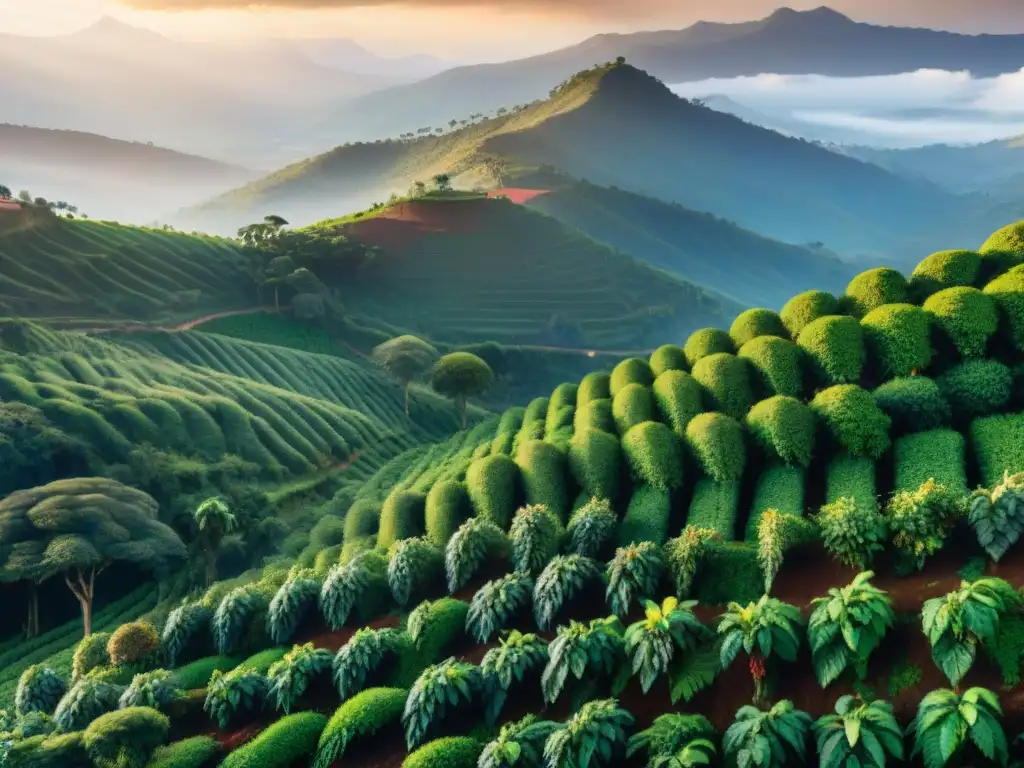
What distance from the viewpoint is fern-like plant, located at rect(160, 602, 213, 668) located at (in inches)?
677

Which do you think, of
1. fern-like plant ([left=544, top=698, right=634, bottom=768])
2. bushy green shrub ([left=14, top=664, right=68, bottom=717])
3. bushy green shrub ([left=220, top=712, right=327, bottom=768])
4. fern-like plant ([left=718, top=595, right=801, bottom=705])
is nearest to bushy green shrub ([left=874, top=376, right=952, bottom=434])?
fern-like plant ([left=718, top=595, right=801, bottom=705])

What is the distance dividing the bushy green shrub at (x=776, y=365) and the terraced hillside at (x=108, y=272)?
52.0 m

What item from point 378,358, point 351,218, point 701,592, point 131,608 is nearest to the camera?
point 701,592

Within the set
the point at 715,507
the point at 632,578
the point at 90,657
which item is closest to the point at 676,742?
the point at 632,578

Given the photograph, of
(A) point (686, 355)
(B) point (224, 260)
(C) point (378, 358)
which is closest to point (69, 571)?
(A) point (686, 355)

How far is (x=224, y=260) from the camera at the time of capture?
74375mm

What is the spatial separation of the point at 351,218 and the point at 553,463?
8983cm

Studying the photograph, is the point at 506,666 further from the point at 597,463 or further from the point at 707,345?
the point at 707,345

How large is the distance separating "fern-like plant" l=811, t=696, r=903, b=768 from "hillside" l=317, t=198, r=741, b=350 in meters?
72.2

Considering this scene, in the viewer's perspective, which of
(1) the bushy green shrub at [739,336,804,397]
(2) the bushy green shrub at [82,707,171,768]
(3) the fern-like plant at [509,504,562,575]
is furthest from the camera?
(1) the bushy green shrub at [739,336,804,397]

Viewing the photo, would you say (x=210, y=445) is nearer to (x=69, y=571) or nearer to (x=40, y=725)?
(x=69, y=571)

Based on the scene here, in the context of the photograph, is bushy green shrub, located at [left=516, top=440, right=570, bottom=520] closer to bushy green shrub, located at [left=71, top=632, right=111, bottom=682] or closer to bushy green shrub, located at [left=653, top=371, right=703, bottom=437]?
bushy green shrub, located at [left=653, top=371, right=703, bottom=437]

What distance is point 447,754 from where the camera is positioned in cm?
1156

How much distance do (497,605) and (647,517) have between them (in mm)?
4634
